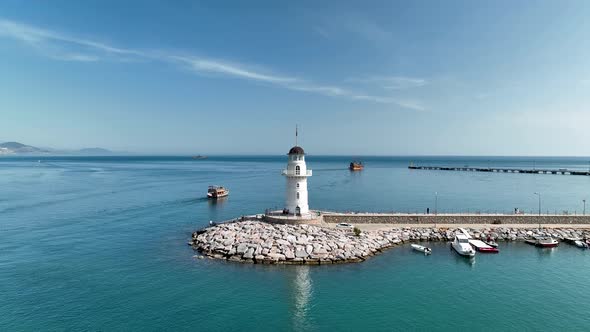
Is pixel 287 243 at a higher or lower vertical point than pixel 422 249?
higher

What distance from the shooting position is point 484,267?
34.1m

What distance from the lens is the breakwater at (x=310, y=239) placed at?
112ft

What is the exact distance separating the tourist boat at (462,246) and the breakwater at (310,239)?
9.29 feet

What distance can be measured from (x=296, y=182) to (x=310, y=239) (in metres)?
8.22

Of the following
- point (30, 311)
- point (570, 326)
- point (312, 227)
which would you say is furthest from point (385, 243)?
point (30, 311)

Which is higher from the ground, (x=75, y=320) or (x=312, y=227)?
(x=312, y=227)

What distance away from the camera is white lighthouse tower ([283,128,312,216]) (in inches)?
1677

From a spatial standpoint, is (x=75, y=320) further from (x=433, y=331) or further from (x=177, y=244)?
→ (x=433, y=331)

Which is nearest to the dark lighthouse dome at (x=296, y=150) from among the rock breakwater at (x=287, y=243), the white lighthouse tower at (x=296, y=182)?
the white lighthouse tower at (x=296, y=182)

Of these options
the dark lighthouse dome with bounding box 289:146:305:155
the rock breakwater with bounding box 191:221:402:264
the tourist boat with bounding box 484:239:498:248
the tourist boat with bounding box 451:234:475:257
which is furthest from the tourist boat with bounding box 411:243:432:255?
the dark lighthouse dome with bounding box 289:146:305:155

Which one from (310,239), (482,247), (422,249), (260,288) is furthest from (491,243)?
(260,288)

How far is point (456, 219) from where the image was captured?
4712cm

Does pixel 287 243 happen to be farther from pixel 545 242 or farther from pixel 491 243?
pixel 545 242

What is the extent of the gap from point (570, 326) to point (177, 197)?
239ft
